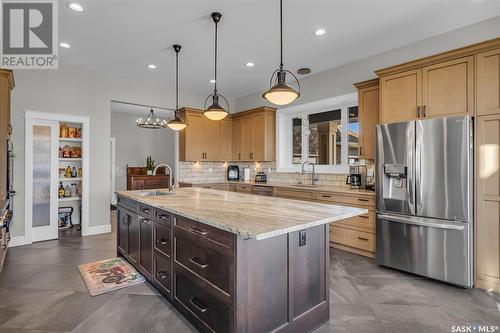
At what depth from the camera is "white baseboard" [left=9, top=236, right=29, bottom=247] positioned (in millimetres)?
4043

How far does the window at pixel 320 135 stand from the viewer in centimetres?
473

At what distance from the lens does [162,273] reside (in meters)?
2.50

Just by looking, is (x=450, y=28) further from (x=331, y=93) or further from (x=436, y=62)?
(x=331, y=93)

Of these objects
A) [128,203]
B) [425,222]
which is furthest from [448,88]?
[128,203]

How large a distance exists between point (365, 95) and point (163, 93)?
3900 millimetres

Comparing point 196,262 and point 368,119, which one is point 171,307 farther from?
point 368,119

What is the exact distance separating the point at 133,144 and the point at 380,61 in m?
7.70

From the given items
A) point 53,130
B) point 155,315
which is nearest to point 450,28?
point 155,315

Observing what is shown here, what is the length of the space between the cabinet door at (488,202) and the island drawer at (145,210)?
3283 mm

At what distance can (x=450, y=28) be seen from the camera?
3223 mm

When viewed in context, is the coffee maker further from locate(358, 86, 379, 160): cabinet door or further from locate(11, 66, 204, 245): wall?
locate(11, 66, 204, 245): wall

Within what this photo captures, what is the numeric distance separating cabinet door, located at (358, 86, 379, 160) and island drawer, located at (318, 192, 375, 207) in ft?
2.16

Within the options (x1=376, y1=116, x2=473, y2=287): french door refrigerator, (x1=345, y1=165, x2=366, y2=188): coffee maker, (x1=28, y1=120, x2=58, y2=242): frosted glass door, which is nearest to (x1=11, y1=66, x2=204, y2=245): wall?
(x1=28, y1=120, x2=58, y2=242): frosted glass door

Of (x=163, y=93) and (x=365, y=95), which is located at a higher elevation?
(x=163, y=93)
